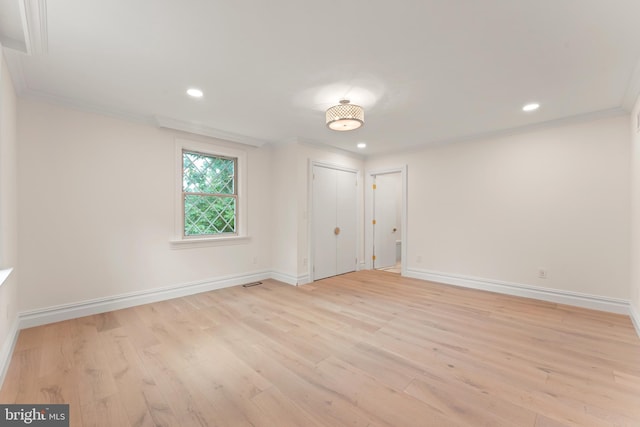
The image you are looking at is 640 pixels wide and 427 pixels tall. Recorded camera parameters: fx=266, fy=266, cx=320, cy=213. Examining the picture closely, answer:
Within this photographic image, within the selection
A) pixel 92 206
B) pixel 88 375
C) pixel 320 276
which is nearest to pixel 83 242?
pixel 92 206

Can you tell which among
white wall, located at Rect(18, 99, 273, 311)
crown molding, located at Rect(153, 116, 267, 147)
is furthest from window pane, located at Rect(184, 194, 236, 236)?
crown molding, located at Rect(153, 116, 267, 147)

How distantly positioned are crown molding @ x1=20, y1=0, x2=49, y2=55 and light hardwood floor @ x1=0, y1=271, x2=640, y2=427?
237 centimetres

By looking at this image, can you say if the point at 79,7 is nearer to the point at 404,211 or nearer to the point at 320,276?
the point at 320,276

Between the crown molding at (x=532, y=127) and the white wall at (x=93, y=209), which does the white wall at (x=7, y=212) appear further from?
the crown molding at (x=532, y=127)

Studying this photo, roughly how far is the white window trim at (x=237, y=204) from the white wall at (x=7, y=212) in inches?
57.5

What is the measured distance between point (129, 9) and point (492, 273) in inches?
193

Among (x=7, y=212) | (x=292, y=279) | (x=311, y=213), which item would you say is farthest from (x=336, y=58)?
(x=292, y=279)

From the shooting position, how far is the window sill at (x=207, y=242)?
3700 mm

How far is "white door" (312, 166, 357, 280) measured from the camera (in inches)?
184

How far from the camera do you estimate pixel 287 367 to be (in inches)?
79.7

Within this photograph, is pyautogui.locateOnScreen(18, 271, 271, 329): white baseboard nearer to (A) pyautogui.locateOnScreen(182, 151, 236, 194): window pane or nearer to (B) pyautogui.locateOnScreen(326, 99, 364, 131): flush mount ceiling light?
(A) pyautogui.locateOnScreen(182, 151, 236, 194): window pane

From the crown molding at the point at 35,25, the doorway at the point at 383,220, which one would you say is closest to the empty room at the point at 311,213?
the crown molding at the point at 35,25

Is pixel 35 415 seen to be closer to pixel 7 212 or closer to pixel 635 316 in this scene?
pixel 7 212

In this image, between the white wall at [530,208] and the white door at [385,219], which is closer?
the white wall at [530,208]
